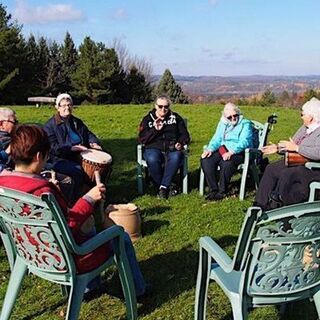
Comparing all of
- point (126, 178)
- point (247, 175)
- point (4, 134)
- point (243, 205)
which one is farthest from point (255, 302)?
point (126, 178)

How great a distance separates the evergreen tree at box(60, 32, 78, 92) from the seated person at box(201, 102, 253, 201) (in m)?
31.6

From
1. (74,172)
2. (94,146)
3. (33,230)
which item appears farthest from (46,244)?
(94,146)

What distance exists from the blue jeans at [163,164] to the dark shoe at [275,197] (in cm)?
163

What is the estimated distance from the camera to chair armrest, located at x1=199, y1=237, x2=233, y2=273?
280 centimetres

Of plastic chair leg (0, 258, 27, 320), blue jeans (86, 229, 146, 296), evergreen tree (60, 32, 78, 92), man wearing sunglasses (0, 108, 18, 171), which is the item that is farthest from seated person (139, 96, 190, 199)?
evergreen tree (60, 32, 78, 92)

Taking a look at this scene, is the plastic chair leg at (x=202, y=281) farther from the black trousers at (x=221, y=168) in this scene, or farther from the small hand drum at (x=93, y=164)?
the black trousers at (x=221, y=168)

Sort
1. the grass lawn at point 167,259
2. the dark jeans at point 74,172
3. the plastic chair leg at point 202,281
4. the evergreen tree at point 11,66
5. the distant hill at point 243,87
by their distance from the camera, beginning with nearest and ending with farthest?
the plastic chair leg at point 202,281
the grass lawn at point 167,259
the dark jeans at point 74,172
the evergreen tree at point 11,66
the distant hill at point 243,87

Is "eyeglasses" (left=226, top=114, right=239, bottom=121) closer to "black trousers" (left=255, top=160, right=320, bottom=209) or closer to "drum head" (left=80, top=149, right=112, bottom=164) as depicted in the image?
"black trousers" (left=255, top=160, right=320, bottom=209)

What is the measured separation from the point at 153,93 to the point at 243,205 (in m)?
32.4

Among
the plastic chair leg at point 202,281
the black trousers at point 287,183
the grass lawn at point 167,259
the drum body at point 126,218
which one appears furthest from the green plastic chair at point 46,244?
the black trousers at point 287,183

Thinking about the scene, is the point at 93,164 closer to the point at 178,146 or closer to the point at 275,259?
the point at 178,146

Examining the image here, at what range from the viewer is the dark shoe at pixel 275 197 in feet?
17.4

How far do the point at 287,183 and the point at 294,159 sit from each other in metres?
0.25

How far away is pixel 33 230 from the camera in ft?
9.57
